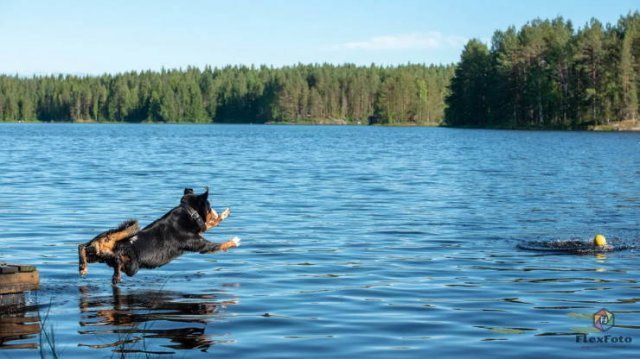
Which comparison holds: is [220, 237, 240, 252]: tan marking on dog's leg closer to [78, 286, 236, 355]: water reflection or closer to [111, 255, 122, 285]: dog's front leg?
[78, 286, 236, 355]: water reflection

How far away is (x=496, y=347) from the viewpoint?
9367 millimetres

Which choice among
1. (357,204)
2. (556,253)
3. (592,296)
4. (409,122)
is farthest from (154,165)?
(409,122)

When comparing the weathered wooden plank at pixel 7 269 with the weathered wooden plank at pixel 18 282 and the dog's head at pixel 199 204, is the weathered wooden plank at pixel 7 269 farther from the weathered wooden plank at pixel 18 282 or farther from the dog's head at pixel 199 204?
the dog's head at pixel 199 204

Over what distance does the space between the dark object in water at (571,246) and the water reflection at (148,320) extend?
307 inches

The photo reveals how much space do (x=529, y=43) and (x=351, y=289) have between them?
12483 centimetres

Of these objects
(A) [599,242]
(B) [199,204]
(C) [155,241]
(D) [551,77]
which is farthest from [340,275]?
(D) [551,77]

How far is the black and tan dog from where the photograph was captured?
11.4m

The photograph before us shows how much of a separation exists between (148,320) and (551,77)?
119377 millimetres

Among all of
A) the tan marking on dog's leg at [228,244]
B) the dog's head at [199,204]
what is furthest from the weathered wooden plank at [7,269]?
the tan marking on dog's leg at [228,244]

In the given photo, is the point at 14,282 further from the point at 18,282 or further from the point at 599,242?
the point at 599,242

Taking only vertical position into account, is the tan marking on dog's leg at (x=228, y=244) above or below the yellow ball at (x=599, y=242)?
above
